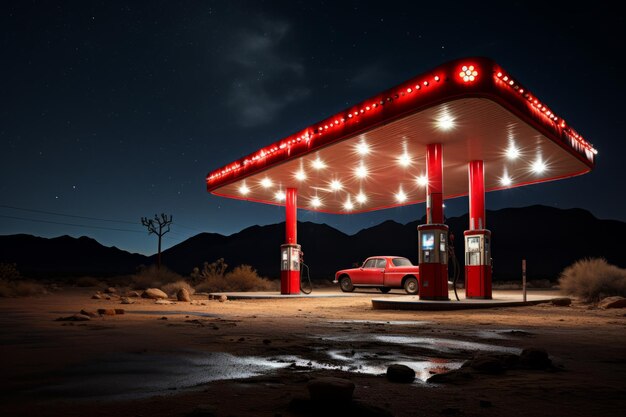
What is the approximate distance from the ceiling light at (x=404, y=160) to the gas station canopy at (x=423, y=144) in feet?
0.12

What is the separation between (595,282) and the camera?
18.1 meters

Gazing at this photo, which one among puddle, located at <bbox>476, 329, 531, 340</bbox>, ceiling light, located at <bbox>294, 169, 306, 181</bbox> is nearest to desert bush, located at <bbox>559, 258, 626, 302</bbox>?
puddle, located at <bbox>476, 329, 531, 340</bbox>

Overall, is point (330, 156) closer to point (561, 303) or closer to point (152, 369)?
point (561, 303)

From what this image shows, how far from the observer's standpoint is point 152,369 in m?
5.30

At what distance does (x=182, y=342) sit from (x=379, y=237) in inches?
4935

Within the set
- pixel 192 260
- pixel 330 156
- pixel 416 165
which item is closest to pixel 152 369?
pixel 330 156

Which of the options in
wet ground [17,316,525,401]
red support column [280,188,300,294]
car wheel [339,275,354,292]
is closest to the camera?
wet ground [17,316,525,401]

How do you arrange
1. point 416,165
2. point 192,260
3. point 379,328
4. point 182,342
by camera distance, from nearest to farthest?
point 182,342 < point 379,328 < point 416,165 < point 192,260

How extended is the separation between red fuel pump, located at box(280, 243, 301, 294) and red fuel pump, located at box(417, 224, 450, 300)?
8.27 m

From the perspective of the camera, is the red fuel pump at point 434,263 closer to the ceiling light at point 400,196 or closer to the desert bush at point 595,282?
the desert bush at point 595,282

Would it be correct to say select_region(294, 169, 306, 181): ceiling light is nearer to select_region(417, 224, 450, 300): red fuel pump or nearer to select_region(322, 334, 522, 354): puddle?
select_region(417, 224, 450, 300): red fuel pump

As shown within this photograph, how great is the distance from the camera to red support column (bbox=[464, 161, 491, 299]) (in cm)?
1773

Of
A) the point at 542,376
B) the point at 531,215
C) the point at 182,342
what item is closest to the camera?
the point at 542,376

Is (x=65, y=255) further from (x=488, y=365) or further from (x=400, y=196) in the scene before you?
(x=488, y=365)
